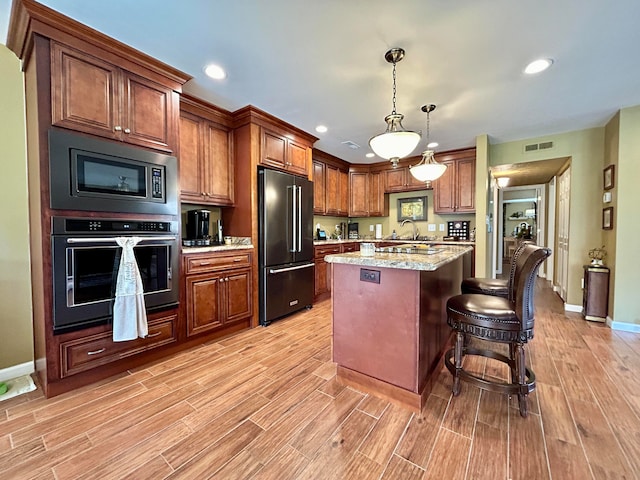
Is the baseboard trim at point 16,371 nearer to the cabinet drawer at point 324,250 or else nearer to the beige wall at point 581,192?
the cabinet drawer at point 324,250

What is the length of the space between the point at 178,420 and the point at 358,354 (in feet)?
3.97

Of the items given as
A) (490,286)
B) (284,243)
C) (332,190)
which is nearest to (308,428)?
(490,286)

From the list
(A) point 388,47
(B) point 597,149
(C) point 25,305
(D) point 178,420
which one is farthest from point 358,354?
(B) point 597,149

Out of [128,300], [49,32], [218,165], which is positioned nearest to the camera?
[49,32]

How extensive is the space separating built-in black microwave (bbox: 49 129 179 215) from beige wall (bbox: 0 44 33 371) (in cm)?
59

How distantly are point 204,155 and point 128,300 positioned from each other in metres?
1.73

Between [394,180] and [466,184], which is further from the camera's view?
[394,180]

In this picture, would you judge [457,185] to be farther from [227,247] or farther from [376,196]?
[227,247]

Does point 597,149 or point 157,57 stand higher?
point 157,57

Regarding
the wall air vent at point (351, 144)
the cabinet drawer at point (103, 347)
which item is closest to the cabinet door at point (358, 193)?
the wall air vent at point (351, 144)

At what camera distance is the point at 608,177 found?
10.9 feet

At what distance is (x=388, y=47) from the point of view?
78.8 inches

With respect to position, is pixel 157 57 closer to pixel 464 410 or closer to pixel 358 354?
pixel 358 354

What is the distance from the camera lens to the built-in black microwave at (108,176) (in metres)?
1.83
